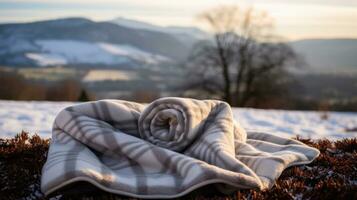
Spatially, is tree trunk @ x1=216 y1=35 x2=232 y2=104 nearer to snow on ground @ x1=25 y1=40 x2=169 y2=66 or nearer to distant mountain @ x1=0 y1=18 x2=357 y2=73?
distant mountain @ x1=0 y1=18 x2=357 y2=73

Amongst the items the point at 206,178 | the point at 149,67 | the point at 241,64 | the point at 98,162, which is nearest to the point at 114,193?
the point at 98,162

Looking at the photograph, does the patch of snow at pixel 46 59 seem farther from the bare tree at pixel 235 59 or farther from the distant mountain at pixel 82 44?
the bare tree at pixel 235 59

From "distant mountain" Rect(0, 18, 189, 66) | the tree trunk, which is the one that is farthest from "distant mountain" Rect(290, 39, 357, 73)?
the tree trunk

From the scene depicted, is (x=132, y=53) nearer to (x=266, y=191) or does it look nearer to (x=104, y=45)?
(x=104, y=45)

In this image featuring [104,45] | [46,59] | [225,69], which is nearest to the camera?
[225,69]

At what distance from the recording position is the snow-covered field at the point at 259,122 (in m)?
7.10

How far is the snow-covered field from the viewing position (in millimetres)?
7102

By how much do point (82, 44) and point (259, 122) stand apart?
159259mm

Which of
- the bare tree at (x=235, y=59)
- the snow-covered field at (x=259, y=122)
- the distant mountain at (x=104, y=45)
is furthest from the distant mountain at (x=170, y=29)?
the snow-covered field at (x=259, y=122)

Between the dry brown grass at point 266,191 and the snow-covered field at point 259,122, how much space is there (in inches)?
86.2

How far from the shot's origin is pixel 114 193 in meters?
2.85

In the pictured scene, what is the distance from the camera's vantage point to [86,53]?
15625 cm

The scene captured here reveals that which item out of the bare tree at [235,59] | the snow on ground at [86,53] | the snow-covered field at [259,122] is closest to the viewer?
the snow-covered field at [259,122]

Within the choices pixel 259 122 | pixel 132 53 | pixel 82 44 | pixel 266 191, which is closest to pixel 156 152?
pixel 266 191
